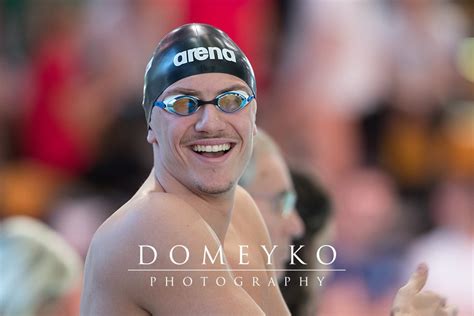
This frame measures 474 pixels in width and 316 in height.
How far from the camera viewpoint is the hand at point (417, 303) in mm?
2016

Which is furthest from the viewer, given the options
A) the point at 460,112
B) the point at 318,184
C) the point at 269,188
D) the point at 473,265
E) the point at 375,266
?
the point at 460,112

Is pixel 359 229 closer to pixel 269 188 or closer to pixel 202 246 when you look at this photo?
pixel 269 188

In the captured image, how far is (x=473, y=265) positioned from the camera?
3939 mm

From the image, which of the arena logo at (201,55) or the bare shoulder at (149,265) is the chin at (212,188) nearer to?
the bare shoulder at (149,265)

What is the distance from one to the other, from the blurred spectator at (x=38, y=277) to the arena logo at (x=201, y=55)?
101 cm

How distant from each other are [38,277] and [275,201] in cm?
68

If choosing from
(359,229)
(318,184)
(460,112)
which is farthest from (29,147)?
(460,112)

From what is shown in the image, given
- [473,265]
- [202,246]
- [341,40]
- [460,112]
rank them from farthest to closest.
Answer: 1. [460,112]
2. [341,40]
3. [473,265]
4. [202,246]

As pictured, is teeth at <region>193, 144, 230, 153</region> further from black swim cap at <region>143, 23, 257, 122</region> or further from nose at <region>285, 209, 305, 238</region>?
nose at <region>285, 209, 305, 238</region>

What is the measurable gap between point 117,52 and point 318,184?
1.39m

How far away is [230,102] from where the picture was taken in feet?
6.16

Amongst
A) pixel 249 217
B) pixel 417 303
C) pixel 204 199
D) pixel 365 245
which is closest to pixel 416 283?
pixel 417 303

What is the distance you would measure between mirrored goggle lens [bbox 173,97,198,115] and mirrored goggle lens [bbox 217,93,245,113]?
0.04 m

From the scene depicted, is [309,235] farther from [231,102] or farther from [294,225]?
[231,102]
